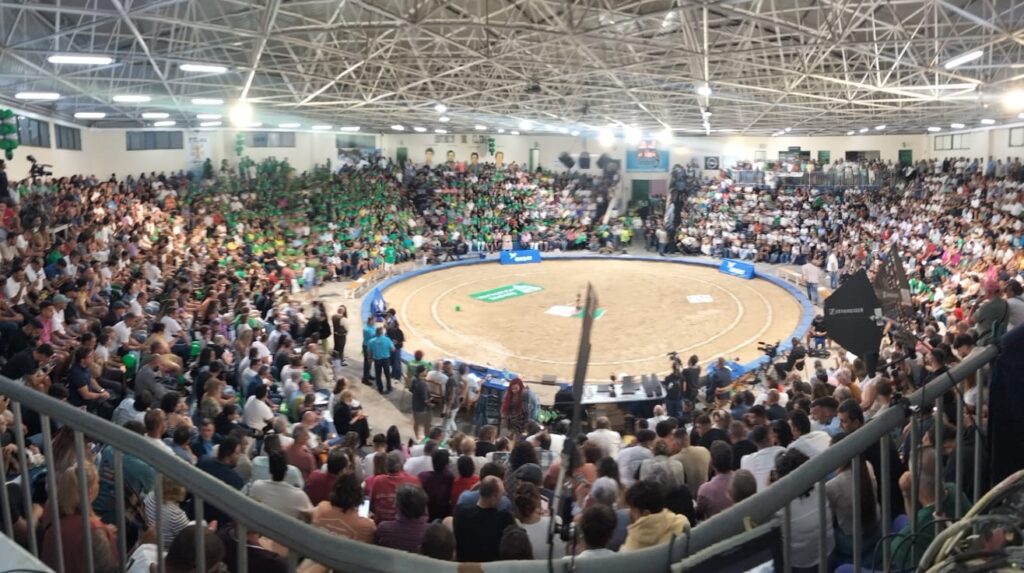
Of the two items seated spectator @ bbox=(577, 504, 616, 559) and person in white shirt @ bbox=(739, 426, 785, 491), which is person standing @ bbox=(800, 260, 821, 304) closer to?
person in white shirt @ bbox=(739, 426, 785, 491)

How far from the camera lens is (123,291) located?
14.5 m

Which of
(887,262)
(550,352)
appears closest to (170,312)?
(550,352)

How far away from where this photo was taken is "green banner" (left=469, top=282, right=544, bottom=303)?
25.7 metres

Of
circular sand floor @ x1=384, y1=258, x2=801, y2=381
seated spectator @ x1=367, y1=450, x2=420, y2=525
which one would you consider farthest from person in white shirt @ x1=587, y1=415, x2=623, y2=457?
circular sand floor @ x1=384, y1=258, x2=801, y2=381

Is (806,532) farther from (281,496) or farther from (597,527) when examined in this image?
(281,496)

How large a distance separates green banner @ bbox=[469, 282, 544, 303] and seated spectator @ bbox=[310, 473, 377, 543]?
66.7 ft

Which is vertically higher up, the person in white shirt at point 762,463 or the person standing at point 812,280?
the person in white shirt at point 762,463

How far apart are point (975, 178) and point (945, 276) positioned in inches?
556

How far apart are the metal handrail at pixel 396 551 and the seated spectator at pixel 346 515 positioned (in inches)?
87.3

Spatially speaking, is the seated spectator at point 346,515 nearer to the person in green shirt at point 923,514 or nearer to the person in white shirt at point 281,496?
the person in white shirt at point 281,496

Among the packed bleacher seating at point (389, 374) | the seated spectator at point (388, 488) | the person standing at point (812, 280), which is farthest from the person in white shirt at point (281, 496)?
the person standing at point (812, 280)

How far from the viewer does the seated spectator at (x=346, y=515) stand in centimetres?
477

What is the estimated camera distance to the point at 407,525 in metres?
4.84

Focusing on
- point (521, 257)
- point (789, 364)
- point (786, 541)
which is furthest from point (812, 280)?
point (786, 541)
